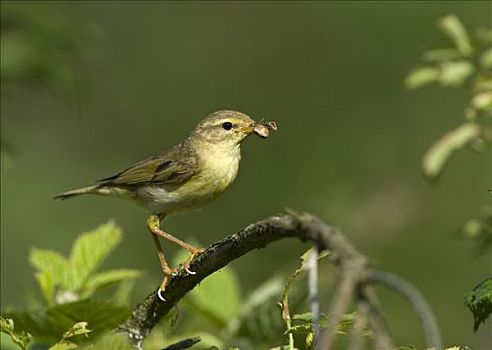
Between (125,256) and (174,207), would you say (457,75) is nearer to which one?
(174,207)

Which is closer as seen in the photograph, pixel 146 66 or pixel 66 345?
pixel 66 345

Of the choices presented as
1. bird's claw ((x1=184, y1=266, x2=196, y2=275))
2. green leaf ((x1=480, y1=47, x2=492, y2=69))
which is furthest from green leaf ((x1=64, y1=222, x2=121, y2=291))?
green leaf ((x1=480, y1=47, x2=492, y2=69))

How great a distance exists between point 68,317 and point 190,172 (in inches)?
88.7

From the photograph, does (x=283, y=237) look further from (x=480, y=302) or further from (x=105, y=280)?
(x=105, y=280)

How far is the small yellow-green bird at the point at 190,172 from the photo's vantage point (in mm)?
4430

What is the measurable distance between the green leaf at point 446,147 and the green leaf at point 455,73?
0.21 m

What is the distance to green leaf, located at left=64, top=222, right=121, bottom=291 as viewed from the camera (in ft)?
8.87

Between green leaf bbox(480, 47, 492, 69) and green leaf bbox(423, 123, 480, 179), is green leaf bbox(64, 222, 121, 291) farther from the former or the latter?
green leaf bbox(480, 47, 492, 69)

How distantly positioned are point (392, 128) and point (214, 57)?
2.73 meters

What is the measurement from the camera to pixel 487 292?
6.49ft

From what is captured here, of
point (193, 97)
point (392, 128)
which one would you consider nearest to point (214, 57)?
point (193, 97)

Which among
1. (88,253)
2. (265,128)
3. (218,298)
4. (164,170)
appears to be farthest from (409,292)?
(164,170)

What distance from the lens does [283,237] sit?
1744 mm

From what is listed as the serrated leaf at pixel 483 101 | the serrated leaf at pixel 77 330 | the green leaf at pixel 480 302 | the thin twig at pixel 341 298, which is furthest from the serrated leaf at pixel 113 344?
the serrated leaf at pixel 483 101
